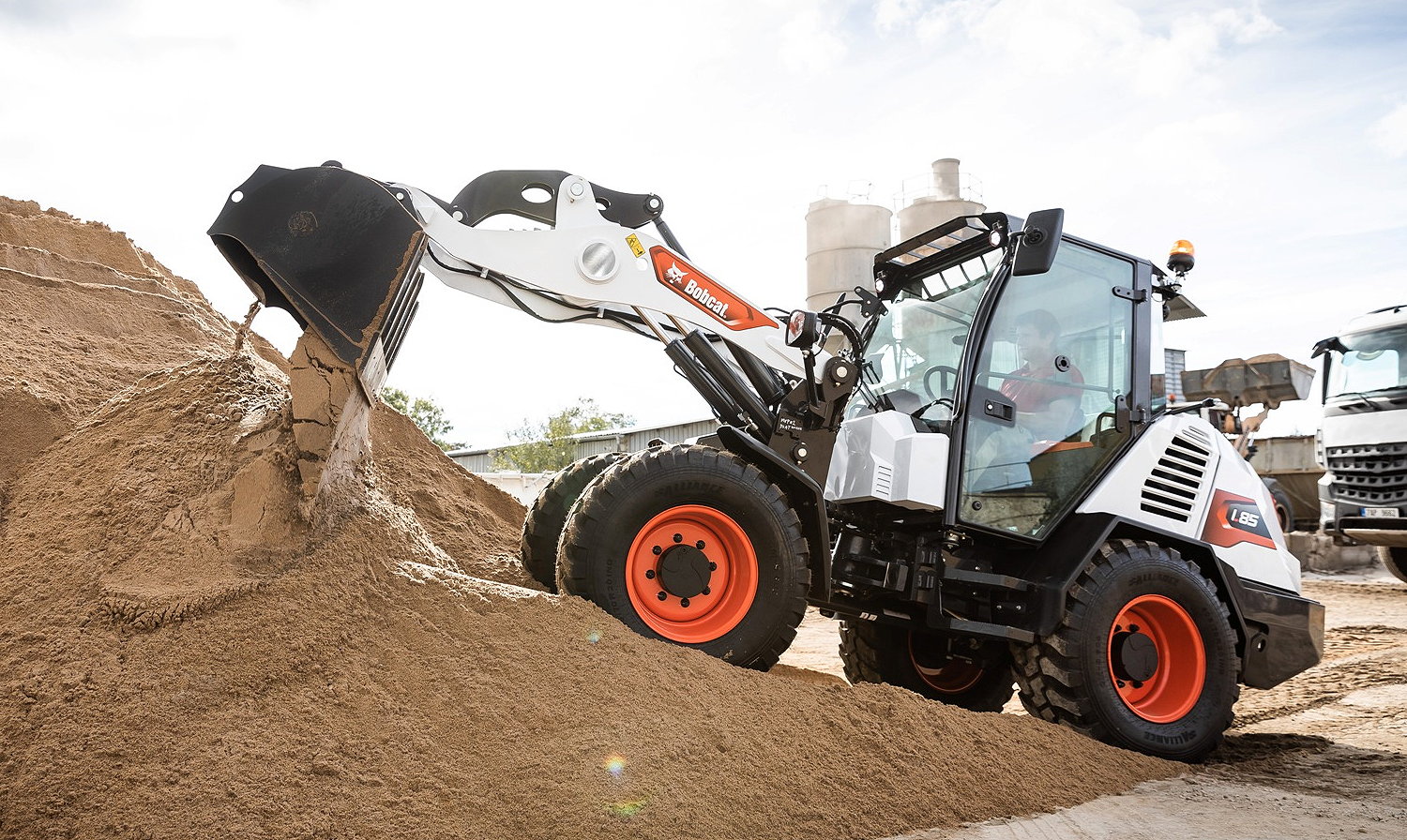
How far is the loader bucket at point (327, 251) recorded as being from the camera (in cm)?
381

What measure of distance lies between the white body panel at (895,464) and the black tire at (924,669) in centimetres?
147

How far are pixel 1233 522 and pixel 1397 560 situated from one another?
10301mm

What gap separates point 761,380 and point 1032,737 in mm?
2021

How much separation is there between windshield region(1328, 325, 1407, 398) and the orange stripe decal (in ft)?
36.4


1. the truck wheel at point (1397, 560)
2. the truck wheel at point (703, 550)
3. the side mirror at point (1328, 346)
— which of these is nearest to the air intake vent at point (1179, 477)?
the truck wheel at point (703, 550)

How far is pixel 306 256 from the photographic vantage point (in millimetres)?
3846

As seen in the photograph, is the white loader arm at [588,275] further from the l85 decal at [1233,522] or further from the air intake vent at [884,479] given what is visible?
the l85 decal at [1233,522]

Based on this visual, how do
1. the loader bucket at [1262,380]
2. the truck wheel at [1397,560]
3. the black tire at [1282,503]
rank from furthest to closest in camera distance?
1. the loader bucket at [1262,380]
2. the black tire at [1282,503]
3. the truck wheel at [1397,560]

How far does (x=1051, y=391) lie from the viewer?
16.7 ft

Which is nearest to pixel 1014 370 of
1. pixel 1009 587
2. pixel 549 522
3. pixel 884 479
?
pixel 884 479

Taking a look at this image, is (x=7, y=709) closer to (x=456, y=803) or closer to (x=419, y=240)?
(x=456, y=803)

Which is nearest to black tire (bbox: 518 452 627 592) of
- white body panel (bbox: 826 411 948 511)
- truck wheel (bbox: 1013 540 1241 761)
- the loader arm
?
the loader arm

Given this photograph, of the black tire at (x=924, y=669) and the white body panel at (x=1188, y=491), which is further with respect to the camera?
the black tire at (x=924, y=669)

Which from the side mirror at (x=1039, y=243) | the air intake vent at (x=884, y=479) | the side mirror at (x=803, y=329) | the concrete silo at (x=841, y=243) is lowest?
the air intake vent at (x=884, y=479)
